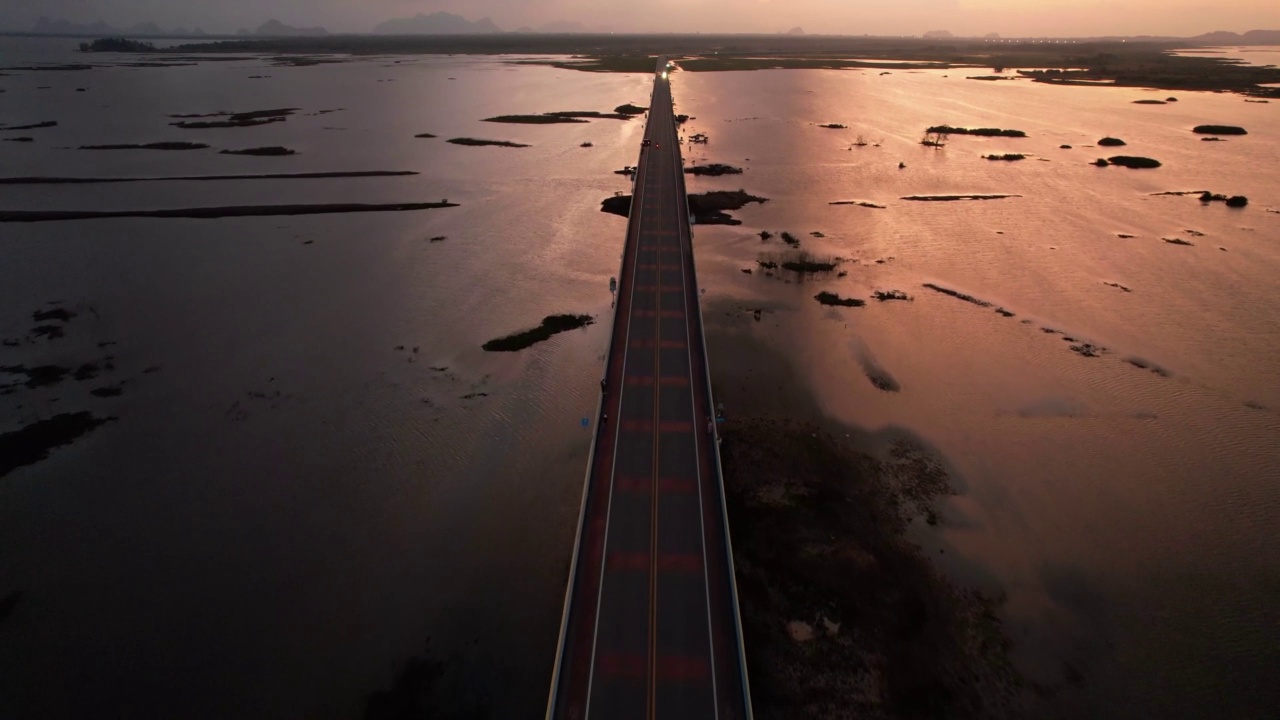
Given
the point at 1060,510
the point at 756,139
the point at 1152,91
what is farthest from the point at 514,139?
the point at 1152,91

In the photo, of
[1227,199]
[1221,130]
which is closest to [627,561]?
[1227,199]

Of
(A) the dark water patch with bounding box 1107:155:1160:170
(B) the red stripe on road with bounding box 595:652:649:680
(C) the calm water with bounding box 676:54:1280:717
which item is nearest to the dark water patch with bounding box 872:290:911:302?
(C) the calm water with bounding box 676:54:1280:717

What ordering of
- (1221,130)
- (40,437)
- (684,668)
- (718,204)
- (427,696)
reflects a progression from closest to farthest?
(684,668) → (427,696) → (40,437) → (718,204) → (1221,130)

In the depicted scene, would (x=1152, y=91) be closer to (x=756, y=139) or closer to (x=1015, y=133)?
(x=1015, y=133)

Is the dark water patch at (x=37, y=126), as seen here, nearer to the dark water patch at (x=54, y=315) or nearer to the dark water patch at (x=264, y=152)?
the dark water patch at (x=264, y=152)

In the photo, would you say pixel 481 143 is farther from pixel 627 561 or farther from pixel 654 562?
pixel 654 562

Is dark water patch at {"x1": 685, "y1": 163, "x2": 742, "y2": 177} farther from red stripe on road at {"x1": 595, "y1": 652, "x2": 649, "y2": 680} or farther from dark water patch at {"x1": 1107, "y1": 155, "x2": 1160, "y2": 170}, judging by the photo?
red stripe on road at {"x1": 595, "y1": 652, "x2": 649, "y2": 680}

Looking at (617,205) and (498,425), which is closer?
(498,425)
